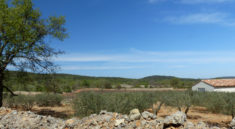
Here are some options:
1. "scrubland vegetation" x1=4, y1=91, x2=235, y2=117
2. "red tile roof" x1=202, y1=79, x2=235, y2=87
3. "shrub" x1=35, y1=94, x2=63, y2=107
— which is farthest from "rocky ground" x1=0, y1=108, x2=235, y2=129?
"red tile roof" x1=202, y1=79, x2=235, y2=87

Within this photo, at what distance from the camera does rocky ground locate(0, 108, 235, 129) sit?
5039 millimetres

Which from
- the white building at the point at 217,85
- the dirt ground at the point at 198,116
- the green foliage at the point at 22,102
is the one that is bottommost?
the dirt ground at the point at 198,116

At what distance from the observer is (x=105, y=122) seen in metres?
6.29

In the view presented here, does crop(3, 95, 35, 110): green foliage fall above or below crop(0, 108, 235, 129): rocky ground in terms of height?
below

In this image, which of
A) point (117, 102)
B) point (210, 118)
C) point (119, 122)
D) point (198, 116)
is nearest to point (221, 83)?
point (198, 116)


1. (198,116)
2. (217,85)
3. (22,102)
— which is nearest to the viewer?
(198,116)

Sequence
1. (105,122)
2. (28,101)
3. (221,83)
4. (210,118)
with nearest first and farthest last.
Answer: (105,122) → (210,118) → (28,101) → (221,83)

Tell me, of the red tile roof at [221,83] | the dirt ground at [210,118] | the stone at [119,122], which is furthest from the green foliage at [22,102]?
the red tile roof at [221,83]

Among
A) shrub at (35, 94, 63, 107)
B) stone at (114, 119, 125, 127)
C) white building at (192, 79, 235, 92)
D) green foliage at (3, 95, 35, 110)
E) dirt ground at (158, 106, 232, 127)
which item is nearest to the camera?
stone at (114, 119, 125, 127)

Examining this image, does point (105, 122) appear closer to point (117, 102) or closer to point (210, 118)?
point (117, 102)

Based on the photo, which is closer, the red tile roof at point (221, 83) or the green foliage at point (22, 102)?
the green foliage at point (22, 102)

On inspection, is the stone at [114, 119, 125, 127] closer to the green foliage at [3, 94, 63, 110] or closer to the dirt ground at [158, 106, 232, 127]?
the dirt ground at [158, 106, 232, 127]

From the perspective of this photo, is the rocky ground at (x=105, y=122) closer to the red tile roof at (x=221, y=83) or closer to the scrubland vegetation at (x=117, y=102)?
the scrubland vegetation at (x=117, y=102)

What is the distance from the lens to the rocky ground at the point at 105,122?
198 inches
